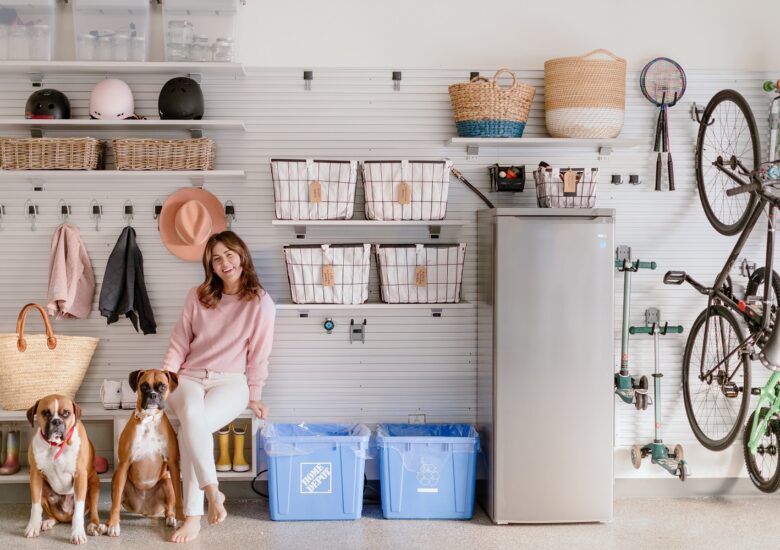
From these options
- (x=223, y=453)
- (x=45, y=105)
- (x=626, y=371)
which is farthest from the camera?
(x=626, y=371)

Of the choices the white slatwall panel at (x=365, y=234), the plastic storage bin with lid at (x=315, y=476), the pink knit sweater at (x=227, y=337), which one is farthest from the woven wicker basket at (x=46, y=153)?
the plastic storage bin with lid at (x=315, y=476)

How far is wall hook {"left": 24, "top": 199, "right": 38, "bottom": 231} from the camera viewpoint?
4812mm

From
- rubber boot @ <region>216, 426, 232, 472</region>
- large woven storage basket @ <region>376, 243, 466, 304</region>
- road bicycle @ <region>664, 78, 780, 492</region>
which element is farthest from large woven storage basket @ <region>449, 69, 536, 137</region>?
rubber boot @ <region>216, 426, 232, 472</region>

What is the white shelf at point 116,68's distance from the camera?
4516mm

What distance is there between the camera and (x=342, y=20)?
4828mm

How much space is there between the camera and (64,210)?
4.83 meters

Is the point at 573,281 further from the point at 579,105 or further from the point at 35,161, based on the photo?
the point at 35,161

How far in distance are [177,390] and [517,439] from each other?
1825mm

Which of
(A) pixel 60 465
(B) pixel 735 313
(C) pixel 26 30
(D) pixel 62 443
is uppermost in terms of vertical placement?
(C) pixel 26 30

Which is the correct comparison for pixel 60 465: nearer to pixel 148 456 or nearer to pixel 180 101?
pixel 148 456

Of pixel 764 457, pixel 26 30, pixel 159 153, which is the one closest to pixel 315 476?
pixel 159 153

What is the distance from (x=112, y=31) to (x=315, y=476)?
8.92 feet

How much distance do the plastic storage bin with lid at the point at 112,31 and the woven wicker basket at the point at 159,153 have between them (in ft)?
1.64

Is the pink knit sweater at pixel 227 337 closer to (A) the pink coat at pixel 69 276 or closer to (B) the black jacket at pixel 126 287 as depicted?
(B) the black jacket at pixel 126 287
